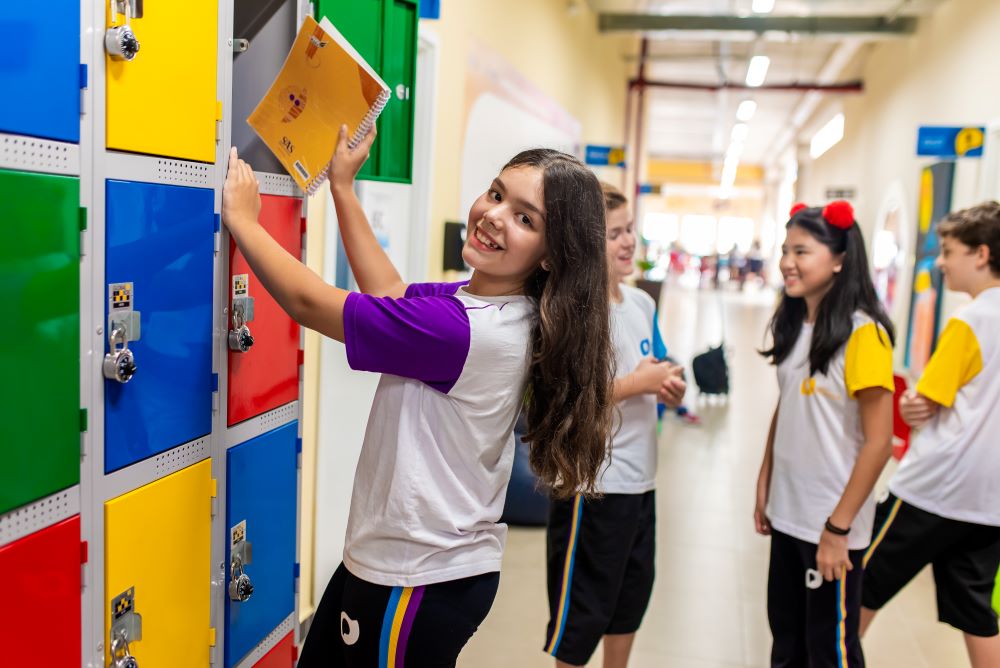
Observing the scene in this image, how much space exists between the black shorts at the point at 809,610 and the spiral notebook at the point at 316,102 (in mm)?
1595

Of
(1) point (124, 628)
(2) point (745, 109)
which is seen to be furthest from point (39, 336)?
(2) point (745, 109)

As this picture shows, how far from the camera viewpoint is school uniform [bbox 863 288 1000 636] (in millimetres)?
2717

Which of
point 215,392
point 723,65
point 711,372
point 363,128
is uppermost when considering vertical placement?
point 723,65

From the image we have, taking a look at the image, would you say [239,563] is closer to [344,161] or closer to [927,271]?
[344,161]

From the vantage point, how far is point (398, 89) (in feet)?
7.21

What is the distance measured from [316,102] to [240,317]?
0.48 meters

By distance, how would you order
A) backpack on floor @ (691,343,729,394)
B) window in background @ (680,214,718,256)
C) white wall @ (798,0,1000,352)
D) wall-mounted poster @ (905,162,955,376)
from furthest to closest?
window in background @ (680,214,718,256) → backpack on floor @ (691,343,729,394) → wall-mounted poster @ (905,162,955,376) → white wall @ (798,0,1000,352)

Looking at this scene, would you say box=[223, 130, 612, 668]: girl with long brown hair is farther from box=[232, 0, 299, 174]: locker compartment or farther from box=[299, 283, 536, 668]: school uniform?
box=[232, 0, 299, 174]: locker compartment

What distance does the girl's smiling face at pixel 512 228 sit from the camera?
1.57 meters

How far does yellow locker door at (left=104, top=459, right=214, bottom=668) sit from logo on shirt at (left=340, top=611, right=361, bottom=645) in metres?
0.40

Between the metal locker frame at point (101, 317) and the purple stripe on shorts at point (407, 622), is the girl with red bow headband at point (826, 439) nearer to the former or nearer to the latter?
the purple stripe on shorts at point (407, 622)

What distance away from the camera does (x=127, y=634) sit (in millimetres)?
1604

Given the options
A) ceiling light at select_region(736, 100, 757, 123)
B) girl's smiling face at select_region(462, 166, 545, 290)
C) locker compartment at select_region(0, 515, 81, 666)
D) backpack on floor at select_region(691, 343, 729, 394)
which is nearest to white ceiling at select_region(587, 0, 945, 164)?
ceiling light at select_region(736, 100, 757, 123)

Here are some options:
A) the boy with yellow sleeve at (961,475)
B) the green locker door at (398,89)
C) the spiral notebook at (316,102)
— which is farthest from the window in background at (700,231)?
the spiral notebook at (316,102)
